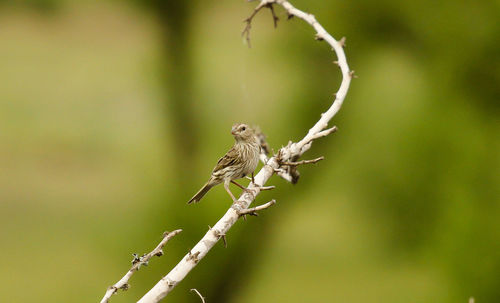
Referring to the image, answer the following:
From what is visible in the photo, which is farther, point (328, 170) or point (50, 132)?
point (328, 170)

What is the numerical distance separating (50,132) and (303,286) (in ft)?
5.49

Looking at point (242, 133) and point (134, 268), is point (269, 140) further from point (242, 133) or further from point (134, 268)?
point (134, 268)

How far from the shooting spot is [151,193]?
312 centimetres

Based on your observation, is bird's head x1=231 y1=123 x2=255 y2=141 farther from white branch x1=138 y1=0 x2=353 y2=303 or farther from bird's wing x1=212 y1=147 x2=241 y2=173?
white branch x1=138 y1=0 x2=353 y2=303

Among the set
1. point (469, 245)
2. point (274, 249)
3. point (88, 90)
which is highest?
point (88, 90)

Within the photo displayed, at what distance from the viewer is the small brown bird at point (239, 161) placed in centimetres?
195

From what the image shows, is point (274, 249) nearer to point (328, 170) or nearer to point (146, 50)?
point (328, 170)

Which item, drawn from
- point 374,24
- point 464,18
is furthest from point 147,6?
point 464,18

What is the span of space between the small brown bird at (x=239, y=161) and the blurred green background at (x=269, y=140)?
39.2 inches

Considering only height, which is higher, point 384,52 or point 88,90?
point 88,90

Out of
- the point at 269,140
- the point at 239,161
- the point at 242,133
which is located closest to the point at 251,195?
the point at 239,161

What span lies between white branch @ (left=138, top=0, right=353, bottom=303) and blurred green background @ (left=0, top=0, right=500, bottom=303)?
139 cm

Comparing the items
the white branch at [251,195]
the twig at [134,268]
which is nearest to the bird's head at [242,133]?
the white branch at [251,195]

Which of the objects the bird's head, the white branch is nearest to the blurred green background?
the bird's head
